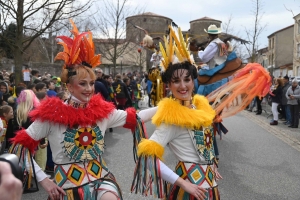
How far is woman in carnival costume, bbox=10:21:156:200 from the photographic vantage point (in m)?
2.22

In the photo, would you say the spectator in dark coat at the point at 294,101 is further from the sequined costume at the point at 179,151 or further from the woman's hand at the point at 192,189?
the woman's hand at the point at 192,189

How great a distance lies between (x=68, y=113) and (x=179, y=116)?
0.82 meters

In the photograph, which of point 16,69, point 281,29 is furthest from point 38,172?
point 281,29

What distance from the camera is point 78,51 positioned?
7.85ft

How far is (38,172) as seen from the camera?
7.54 feet

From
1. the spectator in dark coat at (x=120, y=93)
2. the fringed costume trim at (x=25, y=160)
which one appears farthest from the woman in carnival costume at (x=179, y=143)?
the spectator in dark coat at (x=120, y=93)

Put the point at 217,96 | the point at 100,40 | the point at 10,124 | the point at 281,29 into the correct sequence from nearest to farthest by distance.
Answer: the point at 217,96 < the point at 10,124 < the point at 100,40 < the point at 281,29

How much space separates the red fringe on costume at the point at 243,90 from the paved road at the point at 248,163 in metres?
1.75

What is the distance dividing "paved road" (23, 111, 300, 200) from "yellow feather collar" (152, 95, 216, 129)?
2270mm

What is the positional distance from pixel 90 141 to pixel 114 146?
16.1 ft

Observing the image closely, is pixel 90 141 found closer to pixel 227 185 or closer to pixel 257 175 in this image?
pixel 227 185

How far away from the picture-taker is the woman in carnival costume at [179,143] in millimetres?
2260

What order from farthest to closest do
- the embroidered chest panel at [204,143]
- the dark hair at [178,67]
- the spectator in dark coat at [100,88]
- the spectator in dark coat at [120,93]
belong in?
the spectator in dark coat at [120,93], the spectator in dark coat at [100,88], the dark hair at [178,67], the embroidered chest panel at [204,143]

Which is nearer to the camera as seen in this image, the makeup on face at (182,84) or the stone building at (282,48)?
the makeup on face at (182,84)
